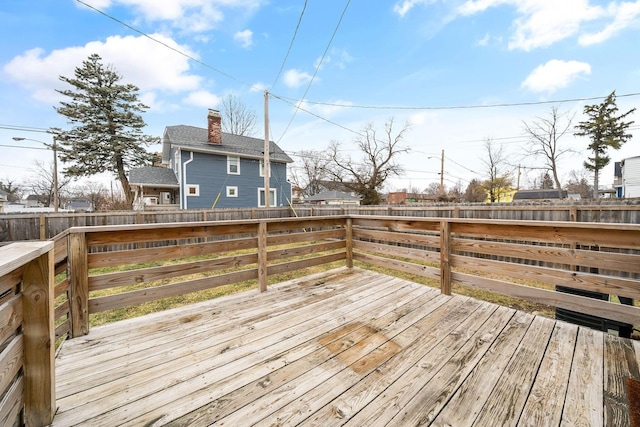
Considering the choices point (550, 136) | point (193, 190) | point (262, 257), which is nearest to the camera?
point (262, 257)

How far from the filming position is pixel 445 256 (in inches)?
118

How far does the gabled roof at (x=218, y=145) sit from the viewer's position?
14499 millimetres

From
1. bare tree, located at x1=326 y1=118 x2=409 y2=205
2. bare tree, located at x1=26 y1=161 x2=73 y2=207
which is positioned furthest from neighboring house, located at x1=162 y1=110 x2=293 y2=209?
bare tree, located at x1=26 y1=161 x2=73 y2=207

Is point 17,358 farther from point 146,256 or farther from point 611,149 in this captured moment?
point 611,149

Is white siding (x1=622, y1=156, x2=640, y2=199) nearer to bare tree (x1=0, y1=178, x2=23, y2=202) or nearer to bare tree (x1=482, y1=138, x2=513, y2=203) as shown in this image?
bare tree (x1=482, y1=138, x2=513, y2=203)

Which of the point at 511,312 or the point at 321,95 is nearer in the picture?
the point at 511,312

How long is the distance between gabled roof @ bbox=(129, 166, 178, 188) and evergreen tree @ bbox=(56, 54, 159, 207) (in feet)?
3.32

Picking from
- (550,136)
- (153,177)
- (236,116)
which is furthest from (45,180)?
(550,136)

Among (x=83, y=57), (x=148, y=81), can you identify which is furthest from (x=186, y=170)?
(x=83, y=57)

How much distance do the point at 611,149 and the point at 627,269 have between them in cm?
2247

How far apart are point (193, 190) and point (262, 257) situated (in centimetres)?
1319

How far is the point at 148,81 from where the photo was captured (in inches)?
587

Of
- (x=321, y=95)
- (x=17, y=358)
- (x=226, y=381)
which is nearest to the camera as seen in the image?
(x=17, y=358)

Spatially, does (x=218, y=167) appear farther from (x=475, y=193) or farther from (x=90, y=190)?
(x=475, y=193)
